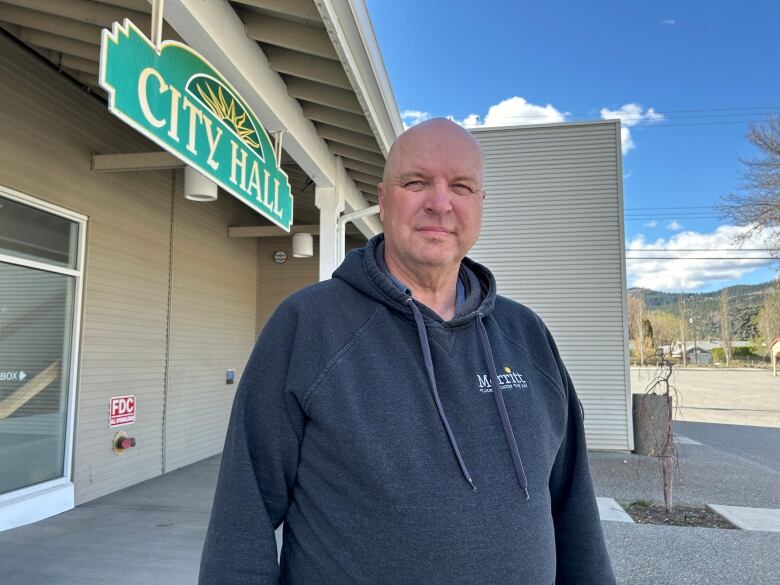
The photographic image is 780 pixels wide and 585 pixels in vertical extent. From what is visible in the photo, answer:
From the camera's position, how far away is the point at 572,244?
895cm

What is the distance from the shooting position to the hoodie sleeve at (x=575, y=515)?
1.36 metres

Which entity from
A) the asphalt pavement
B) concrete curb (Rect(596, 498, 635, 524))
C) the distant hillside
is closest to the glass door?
the asphalt pavement

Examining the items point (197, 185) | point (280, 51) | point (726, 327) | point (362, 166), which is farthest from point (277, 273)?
point (726, 327)

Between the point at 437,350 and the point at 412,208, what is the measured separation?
35 centimetres

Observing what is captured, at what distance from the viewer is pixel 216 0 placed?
2760 millimetres

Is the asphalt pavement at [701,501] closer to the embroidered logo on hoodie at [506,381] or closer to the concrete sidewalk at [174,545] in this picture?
the concrete sidewalk at [174,545]

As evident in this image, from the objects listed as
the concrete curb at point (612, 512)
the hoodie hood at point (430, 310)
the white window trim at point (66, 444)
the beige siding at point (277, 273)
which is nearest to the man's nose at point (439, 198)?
the hoodie hood at point (430, 310)

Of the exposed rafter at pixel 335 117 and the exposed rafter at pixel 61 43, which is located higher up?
the exposed rafter at pixel 61 43

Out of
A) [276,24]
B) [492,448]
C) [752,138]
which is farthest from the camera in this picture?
[752,138]

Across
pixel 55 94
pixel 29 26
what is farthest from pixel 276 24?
pixel 55 94

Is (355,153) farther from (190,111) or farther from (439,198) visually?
(439,198)

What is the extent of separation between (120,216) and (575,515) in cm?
520

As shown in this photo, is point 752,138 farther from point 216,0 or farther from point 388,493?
point 388,493

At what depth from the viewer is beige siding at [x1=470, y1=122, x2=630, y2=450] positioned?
337 inches
